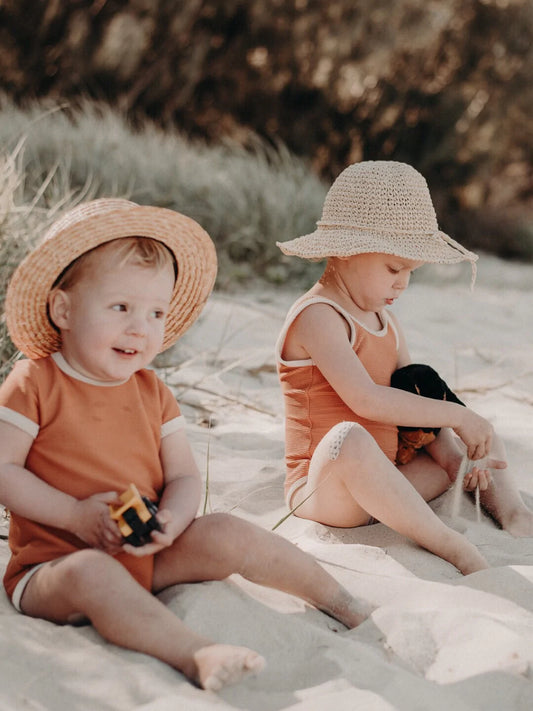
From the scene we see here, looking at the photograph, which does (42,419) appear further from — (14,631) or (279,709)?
(279,709)

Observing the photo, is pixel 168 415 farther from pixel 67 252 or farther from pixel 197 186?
pixel 197 186

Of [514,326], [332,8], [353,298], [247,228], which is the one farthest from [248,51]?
[353,298]

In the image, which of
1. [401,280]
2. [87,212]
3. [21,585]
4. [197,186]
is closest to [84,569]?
[21,585]

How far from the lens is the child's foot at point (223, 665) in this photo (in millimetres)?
1697

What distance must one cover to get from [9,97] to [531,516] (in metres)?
7.78

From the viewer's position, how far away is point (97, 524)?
1.93 metres

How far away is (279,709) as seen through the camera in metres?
1.67

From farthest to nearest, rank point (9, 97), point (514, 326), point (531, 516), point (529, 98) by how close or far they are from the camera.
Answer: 1. point (529, 98)
2. point (9, 97)
3. point (514, 326)
4. point (531, 516)

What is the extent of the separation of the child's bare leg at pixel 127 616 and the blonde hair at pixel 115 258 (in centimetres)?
64

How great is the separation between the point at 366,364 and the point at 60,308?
1.08 metres

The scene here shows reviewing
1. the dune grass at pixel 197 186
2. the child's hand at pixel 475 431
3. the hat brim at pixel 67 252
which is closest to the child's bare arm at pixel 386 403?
the child's hand at pixel 475 431

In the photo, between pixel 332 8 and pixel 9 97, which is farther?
pixel 332 8

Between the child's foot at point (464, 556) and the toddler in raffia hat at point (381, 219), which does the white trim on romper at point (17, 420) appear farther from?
the child's foot at point (464, 556)

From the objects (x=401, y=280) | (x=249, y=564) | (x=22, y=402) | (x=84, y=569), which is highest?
(x=401, y=280)
